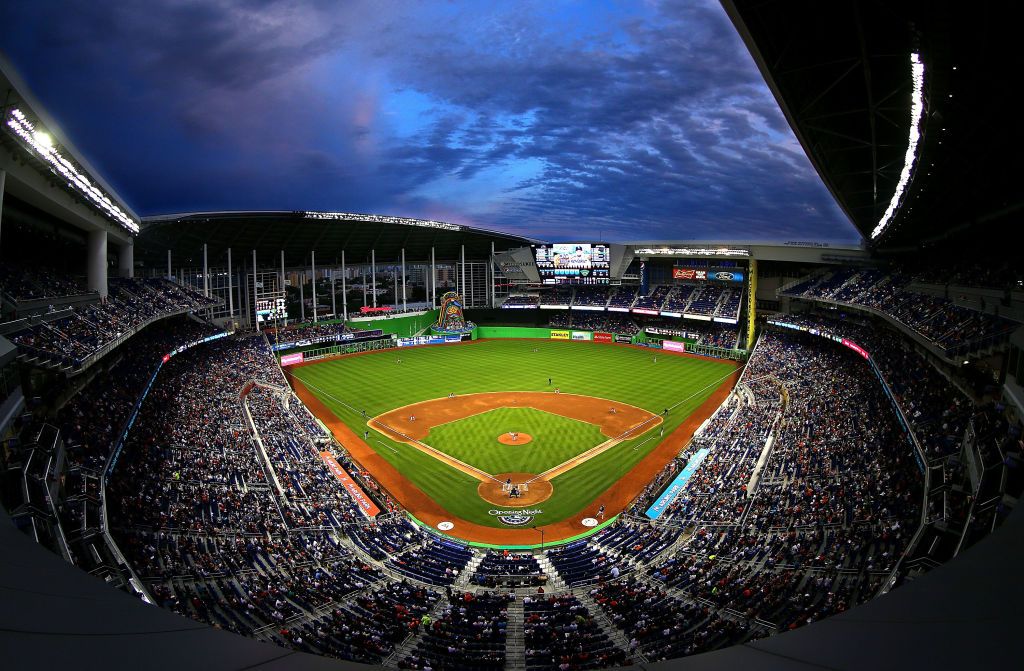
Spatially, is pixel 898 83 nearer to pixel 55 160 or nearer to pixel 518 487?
pixel 518 487

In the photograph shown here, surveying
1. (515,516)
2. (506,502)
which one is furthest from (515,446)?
(515,516)

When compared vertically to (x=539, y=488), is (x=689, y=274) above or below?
above

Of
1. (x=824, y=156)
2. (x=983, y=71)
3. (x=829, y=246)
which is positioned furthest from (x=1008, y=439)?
(x=829, y=246)

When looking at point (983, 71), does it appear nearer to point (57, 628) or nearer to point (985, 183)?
point (985, 183)

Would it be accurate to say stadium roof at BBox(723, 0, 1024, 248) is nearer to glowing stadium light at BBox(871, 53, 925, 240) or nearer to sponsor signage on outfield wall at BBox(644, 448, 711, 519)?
glowing stadium light at BBox(871, 53, 925, 240)

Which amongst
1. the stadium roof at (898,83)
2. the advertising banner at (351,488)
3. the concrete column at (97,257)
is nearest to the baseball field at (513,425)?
the advertising banner at (351,488)

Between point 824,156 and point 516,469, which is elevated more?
point 824,156

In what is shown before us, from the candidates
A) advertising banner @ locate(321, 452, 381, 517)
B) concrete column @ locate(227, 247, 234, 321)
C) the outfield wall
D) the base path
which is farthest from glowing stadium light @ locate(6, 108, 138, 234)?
the outfield wall
